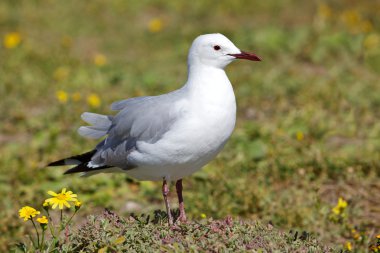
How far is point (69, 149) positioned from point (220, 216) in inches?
80.4

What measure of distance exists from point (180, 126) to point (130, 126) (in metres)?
0.50

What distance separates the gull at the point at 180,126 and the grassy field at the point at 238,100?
100 centimetres

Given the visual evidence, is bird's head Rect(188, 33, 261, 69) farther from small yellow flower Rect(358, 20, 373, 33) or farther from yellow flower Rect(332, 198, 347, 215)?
small yellow flower Rect(358, 20, 373, 33)

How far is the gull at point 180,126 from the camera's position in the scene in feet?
12.9

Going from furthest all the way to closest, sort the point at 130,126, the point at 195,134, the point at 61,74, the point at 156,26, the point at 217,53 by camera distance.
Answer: the point at 156,26 < the point at 61,74 < the point at 130,126 < the point at 217,53 < the point at 195,134

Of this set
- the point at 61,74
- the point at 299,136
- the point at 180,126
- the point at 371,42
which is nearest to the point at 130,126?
the point at 180,126

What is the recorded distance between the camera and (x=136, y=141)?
13.9 feet

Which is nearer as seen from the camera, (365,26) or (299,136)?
(299,136)

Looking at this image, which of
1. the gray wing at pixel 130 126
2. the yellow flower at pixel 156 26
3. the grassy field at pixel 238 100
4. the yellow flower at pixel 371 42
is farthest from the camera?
the yellow flower at pixel 156 26

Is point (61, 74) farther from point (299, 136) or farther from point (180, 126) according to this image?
point (180, 126)

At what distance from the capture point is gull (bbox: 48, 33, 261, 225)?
3930mm

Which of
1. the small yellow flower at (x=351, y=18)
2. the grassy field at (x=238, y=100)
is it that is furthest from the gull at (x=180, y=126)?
the small yellow flower at (x=351, y=18)

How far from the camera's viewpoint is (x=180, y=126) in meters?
3.94

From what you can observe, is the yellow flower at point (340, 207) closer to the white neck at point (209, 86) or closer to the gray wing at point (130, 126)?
the white neck at point (209, 86)
